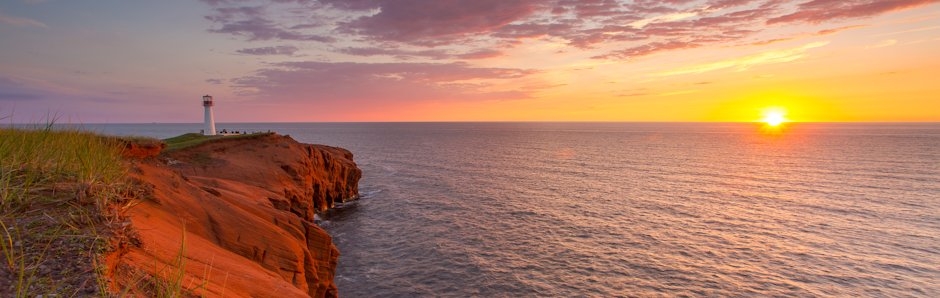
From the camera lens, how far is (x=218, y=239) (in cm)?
1383

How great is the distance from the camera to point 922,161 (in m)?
82.3

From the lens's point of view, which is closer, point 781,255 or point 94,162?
point 94,162

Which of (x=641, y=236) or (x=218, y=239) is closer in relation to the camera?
(x=218, y=239)

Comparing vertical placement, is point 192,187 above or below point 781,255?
above

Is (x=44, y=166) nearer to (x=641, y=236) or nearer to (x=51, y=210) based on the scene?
(x=51, y=210)

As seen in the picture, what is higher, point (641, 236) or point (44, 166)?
point (44, 166)

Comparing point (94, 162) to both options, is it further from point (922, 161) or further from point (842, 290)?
point (922, 161)

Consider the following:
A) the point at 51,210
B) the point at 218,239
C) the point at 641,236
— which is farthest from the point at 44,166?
the point at 641,236

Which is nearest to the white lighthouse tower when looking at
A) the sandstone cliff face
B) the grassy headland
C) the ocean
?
the ocean

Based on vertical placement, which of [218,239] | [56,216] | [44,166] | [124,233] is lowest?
[218,239]

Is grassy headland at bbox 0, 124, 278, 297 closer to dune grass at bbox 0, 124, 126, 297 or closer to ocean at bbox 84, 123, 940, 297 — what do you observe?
dune grass at bbox 0, 124, 126, 297

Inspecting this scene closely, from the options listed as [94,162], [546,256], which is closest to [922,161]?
[546,256]

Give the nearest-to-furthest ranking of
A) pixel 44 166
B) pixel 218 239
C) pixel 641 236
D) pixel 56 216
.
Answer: pixel 56 216, pixel 44 166, pixel 218 239, pixel 641 236

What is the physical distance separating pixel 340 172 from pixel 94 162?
46.5 meters
